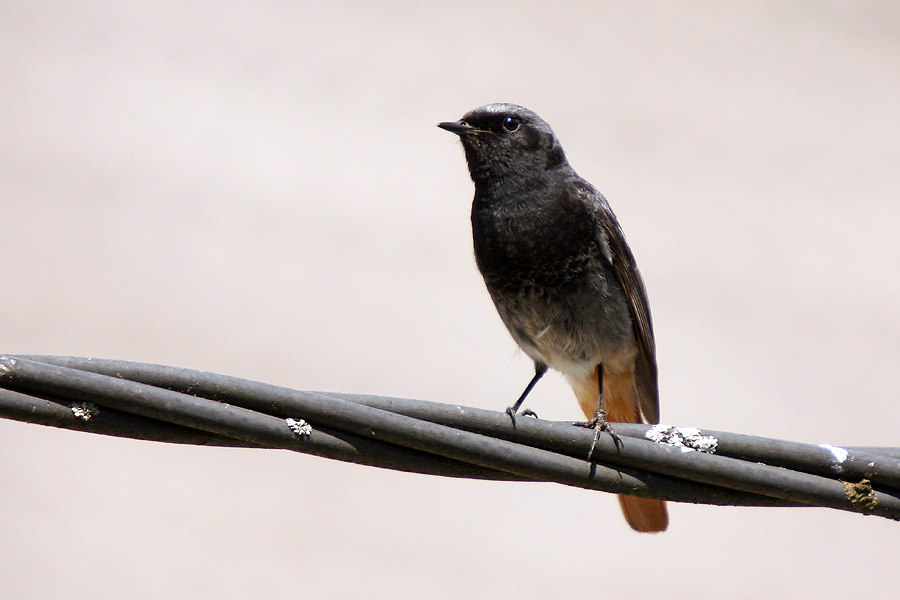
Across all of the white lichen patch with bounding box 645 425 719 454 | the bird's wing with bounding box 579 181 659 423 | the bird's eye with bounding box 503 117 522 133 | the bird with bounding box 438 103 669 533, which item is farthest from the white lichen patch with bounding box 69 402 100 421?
the bird's eye with bounding box 503 117 522 133

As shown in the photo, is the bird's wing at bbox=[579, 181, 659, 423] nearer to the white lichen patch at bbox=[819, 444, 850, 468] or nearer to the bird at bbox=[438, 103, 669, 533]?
the bird at bbox=[438, 103, 669, 533]

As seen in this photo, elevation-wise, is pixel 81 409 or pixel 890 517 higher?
pixel 890 517

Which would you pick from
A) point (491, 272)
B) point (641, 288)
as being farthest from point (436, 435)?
point (641, 288)

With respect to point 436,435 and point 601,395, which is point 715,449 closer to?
point 436,435

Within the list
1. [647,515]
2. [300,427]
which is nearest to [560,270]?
[647,515]

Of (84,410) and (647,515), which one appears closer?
(84,410)

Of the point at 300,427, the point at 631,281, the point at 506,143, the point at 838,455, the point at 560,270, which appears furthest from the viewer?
the point at 506,143

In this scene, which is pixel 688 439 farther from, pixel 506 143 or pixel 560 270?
pixel 506 143
